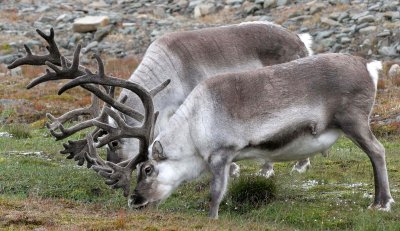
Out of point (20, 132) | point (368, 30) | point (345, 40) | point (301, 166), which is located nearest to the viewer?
point (301, 166)

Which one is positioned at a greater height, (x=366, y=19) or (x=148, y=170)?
(x=148, y=170)

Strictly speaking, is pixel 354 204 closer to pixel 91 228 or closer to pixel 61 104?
pixel 91 228

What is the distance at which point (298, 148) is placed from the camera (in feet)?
37.9

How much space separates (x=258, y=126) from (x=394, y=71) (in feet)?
55.4

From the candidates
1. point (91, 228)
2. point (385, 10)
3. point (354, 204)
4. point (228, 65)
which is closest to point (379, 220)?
point (354, 204)

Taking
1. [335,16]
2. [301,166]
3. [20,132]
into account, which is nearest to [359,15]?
[335,16]

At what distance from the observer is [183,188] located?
43.9 feet

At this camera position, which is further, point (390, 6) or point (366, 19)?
point (390, 6)

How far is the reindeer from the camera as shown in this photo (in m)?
13.6

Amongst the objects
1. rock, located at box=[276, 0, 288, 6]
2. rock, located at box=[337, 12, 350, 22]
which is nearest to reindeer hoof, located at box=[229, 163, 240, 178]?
rock, located at box=[337, 12, 350, 22]

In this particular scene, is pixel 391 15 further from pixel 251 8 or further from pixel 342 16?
pixel 251 8

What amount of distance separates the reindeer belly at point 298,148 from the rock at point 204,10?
110 ft

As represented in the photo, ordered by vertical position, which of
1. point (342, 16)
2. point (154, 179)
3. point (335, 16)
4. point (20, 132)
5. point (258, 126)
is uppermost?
point (258, 126)

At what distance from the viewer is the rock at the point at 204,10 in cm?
4491
